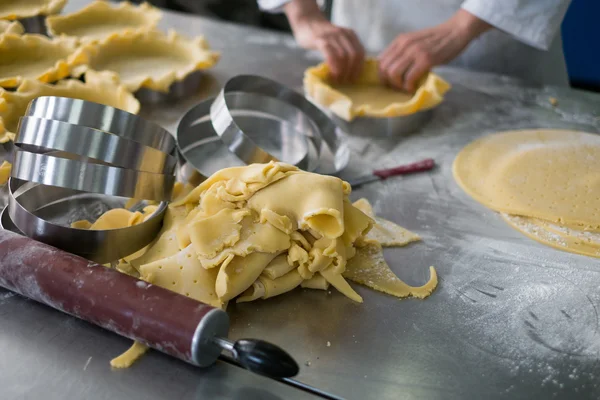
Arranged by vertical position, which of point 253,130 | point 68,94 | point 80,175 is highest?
point 80,175

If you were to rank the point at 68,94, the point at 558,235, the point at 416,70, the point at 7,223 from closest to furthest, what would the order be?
the point at 7,223 < the point at 558,235 < the point at 68,94 < the point at 416,70

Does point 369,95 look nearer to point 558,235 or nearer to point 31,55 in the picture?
point 558,235

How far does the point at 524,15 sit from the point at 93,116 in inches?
61.0

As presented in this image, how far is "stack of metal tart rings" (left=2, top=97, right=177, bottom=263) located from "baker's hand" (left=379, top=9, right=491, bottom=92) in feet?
3.15

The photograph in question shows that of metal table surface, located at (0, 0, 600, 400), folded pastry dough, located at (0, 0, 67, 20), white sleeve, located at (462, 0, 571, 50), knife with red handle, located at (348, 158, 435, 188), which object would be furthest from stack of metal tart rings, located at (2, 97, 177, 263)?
white sleeve, located at (462, 0, 571, 50)

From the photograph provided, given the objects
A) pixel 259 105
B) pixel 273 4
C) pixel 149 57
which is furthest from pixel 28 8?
pixel 259 105

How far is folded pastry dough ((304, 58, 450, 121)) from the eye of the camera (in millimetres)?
1799

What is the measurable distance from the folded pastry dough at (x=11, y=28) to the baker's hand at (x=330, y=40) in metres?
1.00

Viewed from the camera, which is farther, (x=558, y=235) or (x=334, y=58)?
(x=334, y=58)

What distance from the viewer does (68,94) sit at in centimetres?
171

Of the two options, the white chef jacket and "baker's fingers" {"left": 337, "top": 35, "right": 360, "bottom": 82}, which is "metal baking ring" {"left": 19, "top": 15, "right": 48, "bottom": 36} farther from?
"baker's fingers" {"left": 337, "top": 35, "right": 360, "bottom": 82}

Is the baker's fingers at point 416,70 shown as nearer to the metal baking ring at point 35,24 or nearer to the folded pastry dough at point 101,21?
the folded pastry dough at point 101,21

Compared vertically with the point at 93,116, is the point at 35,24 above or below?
below

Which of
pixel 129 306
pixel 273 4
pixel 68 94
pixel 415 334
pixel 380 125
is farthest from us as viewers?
pixel 273 4
